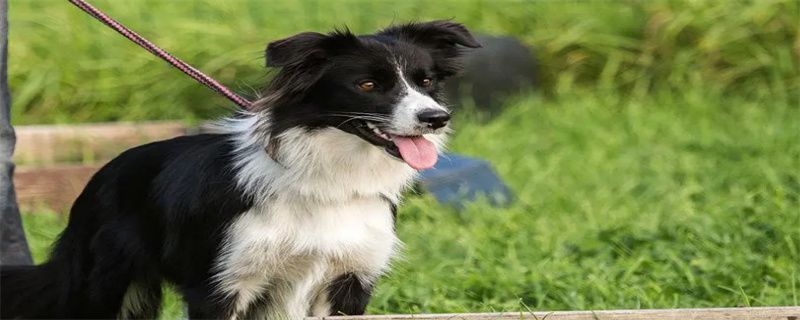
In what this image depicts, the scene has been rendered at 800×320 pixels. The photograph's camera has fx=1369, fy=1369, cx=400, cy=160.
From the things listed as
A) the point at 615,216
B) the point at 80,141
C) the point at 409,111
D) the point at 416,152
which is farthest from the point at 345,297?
the point at 80,141

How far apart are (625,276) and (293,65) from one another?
6.11ft

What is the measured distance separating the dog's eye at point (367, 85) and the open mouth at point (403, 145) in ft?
0.30

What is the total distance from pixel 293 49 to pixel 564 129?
5.10 metres

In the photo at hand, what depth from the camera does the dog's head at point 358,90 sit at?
3645mm

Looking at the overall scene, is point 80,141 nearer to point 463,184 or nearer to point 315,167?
point 463,184

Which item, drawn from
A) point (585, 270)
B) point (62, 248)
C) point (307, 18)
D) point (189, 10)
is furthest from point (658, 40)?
point (62, 248)

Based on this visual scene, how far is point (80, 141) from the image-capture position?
7.18 meters

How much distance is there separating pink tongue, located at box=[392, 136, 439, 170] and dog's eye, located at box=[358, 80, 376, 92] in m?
0.16

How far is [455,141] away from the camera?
8219 millimetres

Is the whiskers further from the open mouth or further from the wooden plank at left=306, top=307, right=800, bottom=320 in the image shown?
→ the wooden plank at left=306, top=307, right=800, bottom=320

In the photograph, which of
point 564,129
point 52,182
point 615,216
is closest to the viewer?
point 615,216

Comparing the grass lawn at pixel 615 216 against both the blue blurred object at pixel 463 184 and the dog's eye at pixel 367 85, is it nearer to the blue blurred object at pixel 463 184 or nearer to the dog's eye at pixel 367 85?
the blue blurred object at pixel 463 184

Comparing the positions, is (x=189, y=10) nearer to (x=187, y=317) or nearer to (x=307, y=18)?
(x=307, y=18)

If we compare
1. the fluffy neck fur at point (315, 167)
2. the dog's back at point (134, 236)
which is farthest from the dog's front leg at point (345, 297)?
the dog's back at point (134, 236)
